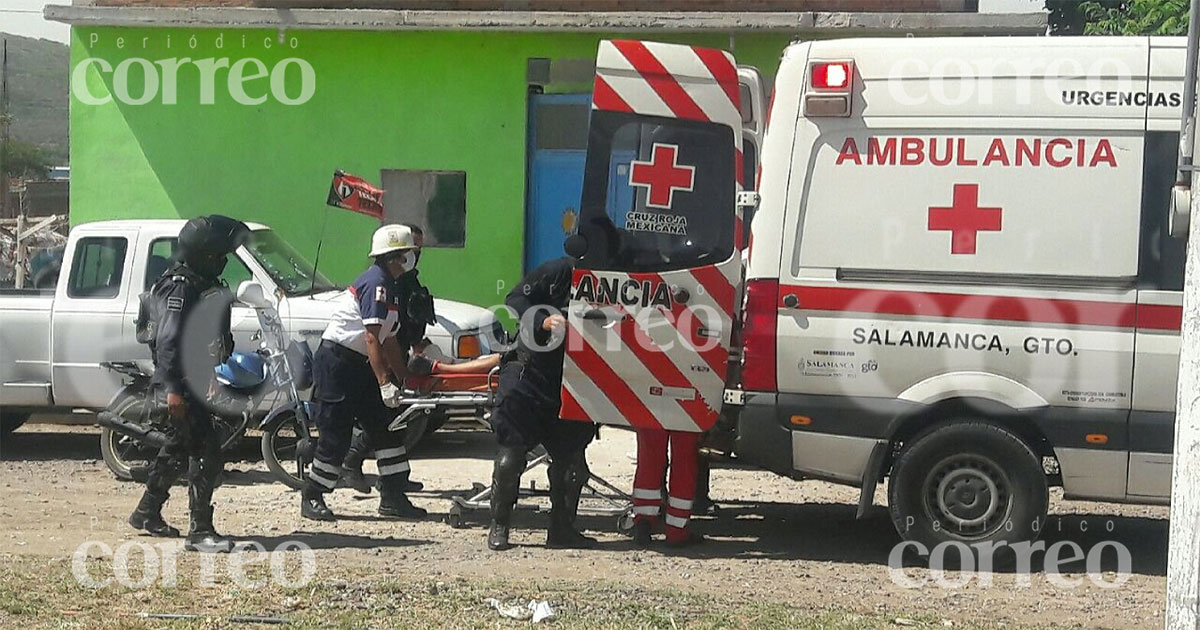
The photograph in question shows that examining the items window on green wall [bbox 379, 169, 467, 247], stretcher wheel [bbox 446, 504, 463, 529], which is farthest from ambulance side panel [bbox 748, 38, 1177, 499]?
window on green wall [bbox 379, 169, 467, 247]

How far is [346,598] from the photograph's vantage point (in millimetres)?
6773

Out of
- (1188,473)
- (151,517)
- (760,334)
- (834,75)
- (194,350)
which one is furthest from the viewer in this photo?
(151,517)

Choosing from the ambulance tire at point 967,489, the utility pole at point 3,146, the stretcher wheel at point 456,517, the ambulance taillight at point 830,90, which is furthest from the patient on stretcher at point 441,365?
the utility pole at point 3,146

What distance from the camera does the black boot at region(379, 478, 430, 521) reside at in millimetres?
9312

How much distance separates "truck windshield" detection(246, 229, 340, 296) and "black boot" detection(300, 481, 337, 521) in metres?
2.60

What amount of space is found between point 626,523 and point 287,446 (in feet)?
8.87

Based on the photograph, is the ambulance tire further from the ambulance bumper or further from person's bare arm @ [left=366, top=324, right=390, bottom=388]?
person's bare arm @ [left=366, top=324, right=390, bottom=388]

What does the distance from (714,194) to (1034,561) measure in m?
2.62

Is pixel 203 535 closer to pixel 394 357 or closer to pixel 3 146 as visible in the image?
pixel 394 357

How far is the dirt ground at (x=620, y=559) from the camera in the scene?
6.73 metres

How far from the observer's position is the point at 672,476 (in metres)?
8.39

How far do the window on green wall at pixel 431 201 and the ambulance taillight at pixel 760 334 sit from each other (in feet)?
26.7

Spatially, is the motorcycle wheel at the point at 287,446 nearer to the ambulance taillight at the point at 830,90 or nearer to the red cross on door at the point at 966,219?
the ambulance taillight at the point at 830,90

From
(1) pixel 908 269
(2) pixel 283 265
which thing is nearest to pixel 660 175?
(1) pixel 908 269
